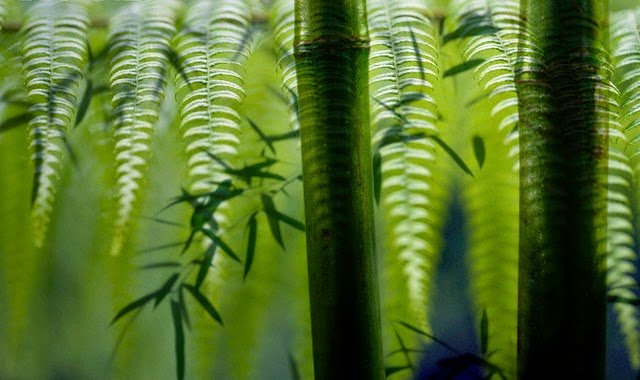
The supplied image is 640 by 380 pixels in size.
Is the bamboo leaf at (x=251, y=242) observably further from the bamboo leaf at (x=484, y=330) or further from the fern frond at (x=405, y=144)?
the bamboo leaf at (x=484, y=330)

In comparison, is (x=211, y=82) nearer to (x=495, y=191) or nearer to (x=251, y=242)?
(x=251, y=242)

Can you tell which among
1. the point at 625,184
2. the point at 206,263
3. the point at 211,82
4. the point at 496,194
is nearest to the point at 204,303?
the point at 206,263

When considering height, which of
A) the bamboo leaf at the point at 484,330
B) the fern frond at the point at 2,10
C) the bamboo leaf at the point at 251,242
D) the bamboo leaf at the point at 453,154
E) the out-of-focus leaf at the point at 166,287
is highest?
the fern frond at the point at 2,10

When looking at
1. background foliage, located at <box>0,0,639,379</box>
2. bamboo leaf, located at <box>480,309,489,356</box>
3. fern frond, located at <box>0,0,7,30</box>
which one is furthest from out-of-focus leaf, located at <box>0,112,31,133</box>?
bamboo leaf, located at <box>480,309,489,356</box>

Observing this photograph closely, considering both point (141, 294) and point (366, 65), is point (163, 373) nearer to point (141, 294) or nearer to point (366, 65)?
point (141, 294)

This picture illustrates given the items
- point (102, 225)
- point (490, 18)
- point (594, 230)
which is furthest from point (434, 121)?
point (102, 225)

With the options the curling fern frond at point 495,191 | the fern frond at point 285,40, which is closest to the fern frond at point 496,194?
the curling fern frond at point 495,191
